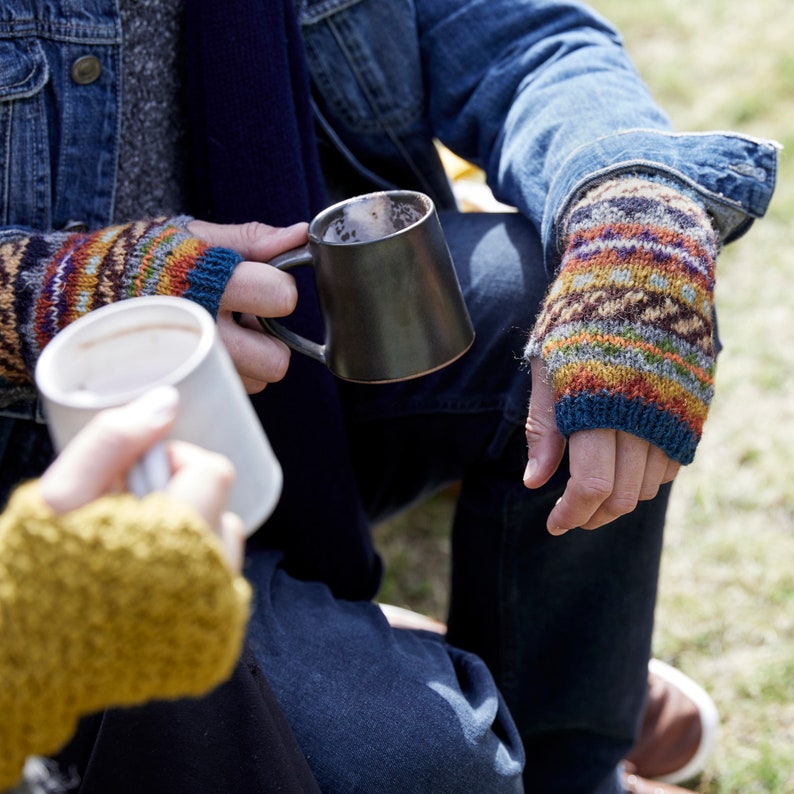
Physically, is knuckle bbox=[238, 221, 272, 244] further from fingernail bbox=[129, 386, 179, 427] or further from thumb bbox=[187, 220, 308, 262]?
fingernail bbox=[129, 386, 179, 427]

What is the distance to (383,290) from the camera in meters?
0.94

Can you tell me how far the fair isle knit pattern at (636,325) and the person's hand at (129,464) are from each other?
41 cm

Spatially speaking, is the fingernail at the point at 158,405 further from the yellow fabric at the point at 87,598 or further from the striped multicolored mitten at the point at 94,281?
the striped multicolored mitten at the point at 94,281

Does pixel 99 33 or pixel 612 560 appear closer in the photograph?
pixel 99 33

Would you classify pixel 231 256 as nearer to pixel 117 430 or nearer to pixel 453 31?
pixel 117 430

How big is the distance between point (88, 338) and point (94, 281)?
0.23m

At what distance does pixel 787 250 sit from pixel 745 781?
1510 mm

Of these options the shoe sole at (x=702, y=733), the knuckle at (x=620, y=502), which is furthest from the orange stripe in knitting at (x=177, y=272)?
the shoe sole at (x=702, y=733)

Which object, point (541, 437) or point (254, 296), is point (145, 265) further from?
point (541, 437)

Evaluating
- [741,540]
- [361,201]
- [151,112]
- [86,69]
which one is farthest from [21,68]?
[741,540]

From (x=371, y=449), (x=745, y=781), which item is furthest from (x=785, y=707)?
(x=371, y=449)

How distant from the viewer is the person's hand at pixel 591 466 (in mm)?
944

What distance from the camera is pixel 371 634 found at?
1.08 meters

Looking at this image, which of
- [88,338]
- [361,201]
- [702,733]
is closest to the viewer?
[88,338]
